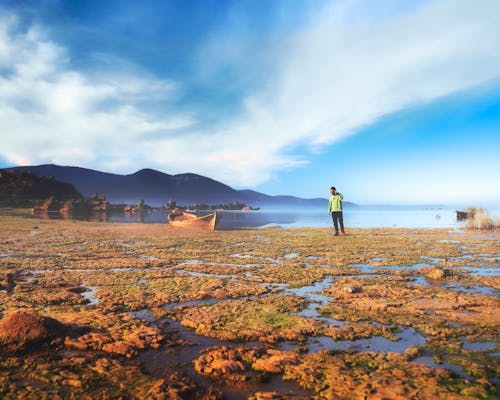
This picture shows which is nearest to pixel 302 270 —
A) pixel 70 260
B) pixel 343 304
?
pixel 343 304

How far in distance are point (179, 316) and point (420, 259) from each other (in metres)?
8.57

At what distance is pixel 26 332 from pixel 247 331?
8.74 feet

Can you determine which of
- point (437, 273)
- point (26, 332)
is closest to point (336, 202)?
point (437, 273)

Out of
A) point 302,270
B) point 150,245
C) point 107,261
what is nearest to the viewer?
point 302,270

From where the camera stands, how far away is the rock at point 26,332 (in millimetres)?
3721

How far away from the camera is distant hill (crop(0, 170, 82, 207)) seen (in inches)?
1942

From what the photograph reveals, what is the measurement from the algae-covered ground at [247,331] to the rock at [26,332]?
0.04ft

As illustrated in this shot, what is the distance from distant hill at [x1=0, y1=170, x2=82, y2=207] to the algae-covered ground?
49.1 m

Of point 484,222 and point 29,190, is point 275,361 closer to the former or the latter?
point 484,222

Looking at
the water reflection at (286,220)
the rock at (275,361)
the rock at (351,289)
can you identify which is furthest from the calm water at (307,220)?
the rock at (275,361)

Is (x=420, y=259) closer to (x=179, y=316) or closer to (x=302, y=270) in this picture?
(x=302, y=270)

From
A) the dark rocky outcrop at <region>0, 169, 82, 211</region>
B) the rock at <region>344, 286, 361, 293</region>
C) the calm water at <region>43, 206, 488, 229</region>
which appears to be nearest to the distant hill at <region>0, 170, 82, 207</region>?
the dark rocky outcrop at <region>0, 169, 82, 211</region>

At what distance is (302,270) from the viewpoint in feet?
28.3

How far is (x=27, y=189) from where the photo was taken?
54156 millimetres
